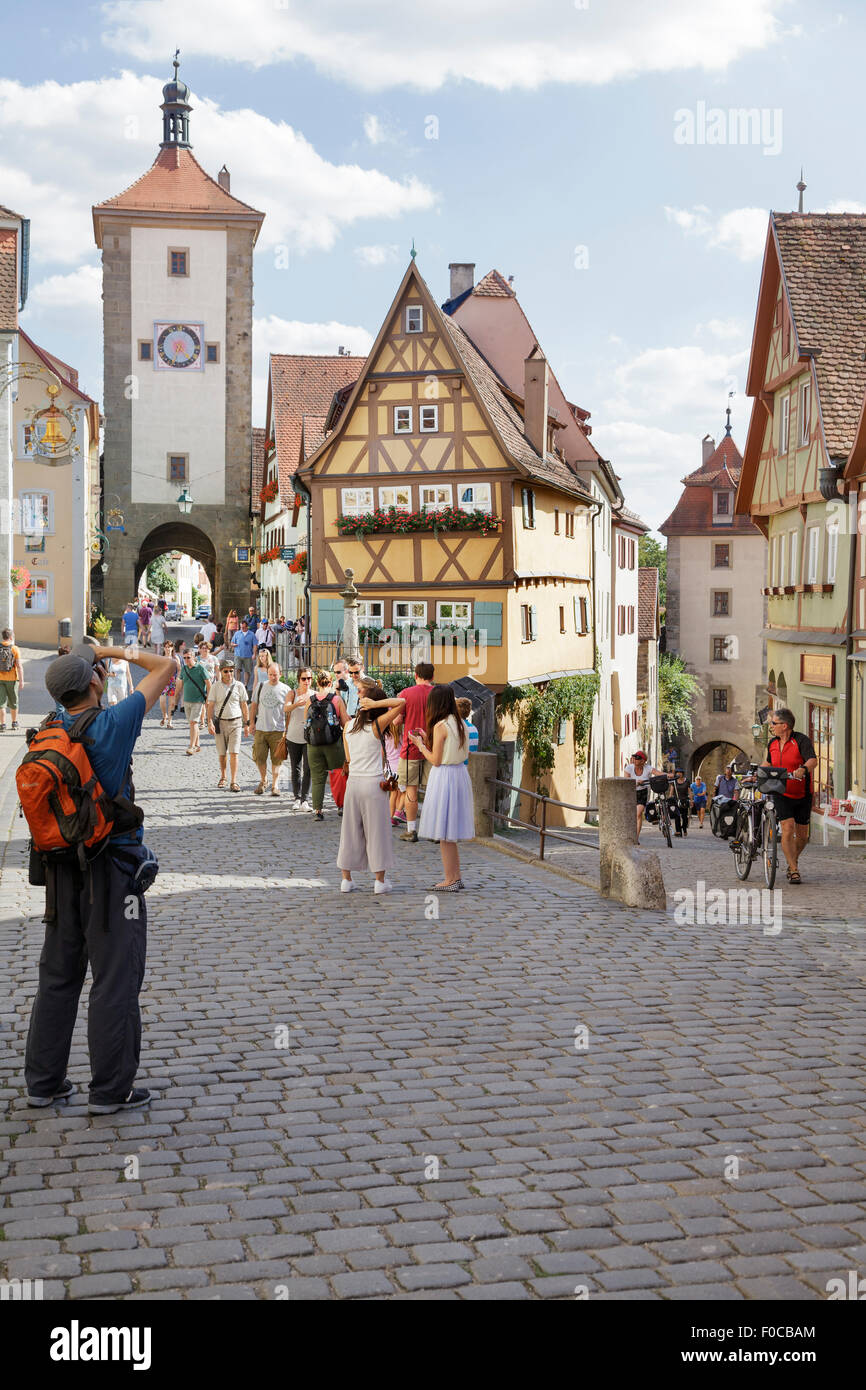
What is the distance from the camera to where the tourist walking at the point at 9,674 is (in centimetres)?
2350

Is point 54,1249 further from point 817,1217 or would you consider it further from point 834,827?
point 834,827

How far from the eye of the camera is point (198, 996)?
800 centimetres

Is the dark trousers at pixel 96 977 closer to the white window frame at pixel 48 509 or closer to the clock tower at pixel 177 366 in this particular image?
the white window frame at pixel 48 509

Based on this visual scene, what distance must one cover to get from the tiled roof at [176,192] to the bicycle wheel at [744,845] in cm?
4283

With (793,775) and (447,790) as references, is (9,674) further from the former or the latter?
(793,775)

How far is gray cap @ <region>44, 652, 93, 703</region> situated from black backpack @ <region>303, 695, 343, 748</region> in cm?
972

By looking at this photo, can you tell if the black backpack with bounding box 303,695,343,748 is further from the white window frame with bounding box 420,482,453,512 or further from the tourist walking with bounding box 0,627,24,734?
the white window frame with bounding box 420,482,453,512

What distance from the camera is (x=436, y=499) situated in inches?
1209

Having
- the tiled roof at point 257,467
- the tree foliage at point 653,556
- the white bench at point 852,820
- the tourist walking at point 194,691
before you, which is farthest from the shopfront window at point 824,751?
the tree foliage at point 653,556

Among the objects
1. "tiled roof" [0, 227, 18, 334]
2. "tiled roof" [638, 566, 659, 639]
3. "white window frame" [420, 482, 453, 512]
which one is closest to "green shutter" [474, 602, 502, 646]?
"white window frame" [420, 482, 453, 512]

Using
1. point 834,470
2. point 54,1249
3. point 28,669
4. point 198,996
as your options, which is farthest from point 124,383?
point 54,1249

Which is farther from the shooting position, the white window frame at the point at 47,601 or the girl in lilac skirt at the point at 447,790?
the white window frame at the point at 47,601

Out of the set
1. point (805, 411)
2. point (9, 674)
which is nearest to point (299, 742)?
point (9, 674)
